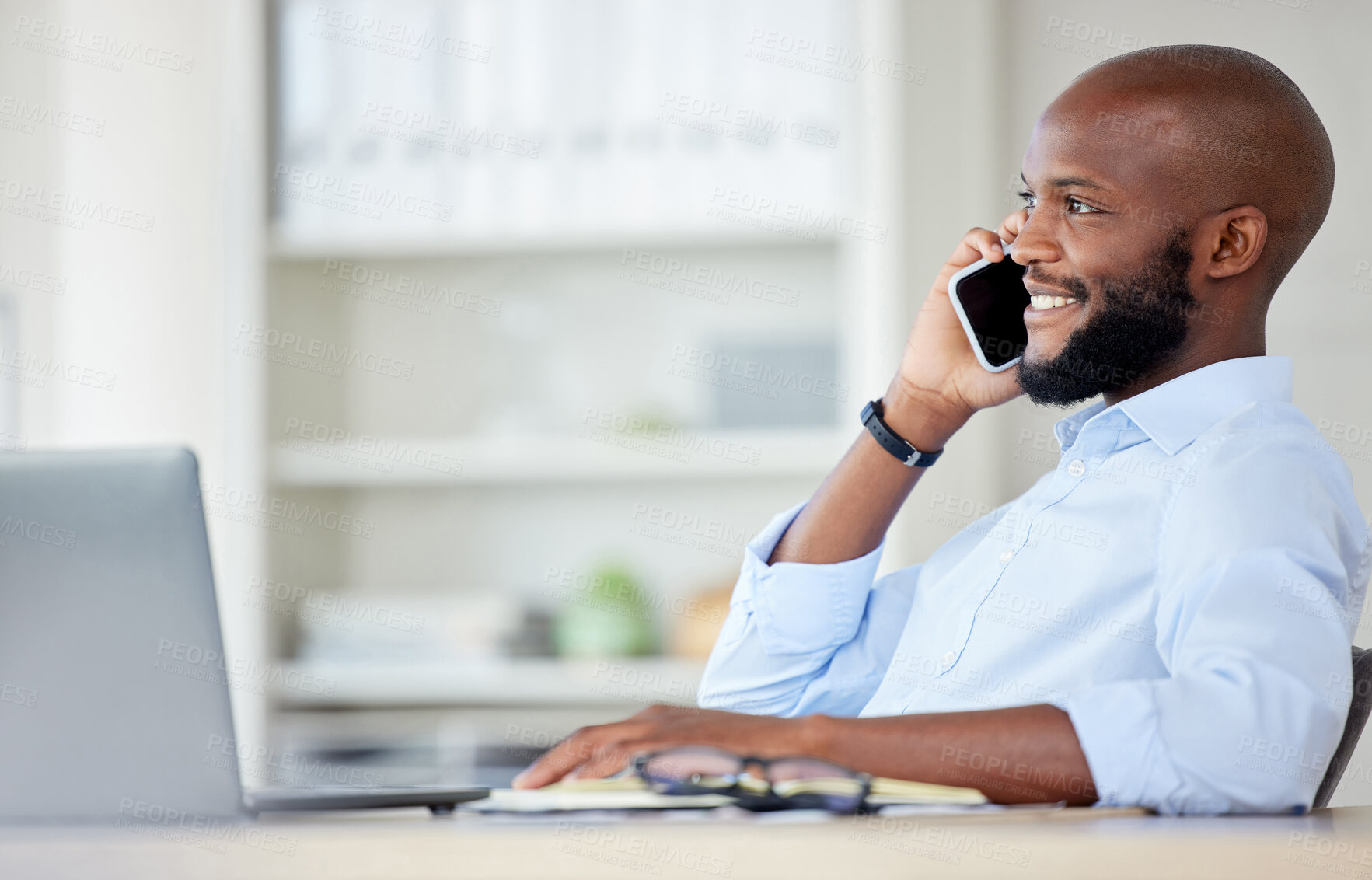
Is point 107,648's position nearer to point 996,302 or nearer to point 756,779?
point 756,779

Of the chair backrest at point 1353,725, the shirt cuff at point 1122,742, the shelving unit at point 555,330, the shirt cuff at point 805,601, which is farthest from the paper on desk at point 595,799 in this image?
the shelving unit at point 555,330

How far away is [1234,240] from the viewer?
1.04 meters

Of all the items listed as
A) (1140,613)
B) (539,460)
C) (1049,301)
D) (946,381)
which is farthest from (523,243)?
(1140,613)

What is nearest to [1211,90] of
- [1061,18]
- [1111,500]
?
[1111,500]

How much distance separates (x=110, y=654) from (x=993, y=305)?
959 millimetres

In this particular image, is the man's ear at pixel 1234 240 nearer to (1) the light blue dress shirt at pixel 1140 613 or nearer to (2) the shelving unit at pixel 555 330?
(1) the light blue dress shirt at pixel 1140 613

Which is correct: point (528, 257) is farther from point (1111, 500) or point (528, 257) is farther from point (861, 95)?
point (1111, 500)

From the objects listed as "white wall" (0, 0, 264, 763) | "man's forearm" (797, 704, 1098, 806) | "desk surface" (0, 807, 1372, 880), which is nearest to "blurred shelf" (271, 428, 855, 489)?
"white wall" (0, 0, 264, 763)

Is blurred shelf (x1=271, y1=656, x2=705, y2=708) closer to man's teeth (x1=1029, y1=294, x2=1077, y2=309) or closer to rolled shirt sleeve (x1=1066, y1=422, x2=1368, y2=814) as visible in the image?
man's teeth (x1=1029, y1=294, x2=1077, y2=309)

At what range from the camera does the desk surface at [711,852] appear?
53 cm

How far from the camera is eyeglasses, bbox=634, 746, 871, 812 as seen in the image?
0.63 metres

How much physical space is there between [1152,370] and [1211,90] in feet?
0.81

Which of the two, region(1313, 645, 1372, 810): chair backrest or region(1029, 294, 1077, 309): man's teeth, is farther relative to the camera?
region(1029, 294, 1077, 309): man's teeth

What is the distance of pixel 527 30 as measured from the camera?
2.38 metres
